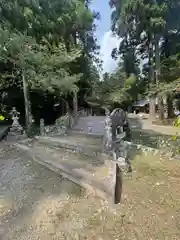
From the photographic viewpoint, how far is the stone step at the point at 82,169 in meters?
4.71

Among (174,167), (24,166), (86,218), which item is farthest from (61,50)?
(86,218)

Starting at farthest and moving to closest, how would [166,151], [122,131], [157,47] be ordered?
[157,47] < [122,131] < [166,151]

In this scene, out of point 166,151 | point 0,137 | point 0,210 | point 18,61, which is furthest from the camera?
point 0,137

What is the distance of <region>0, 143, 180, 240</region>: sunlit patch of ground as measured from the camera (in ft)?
11.9

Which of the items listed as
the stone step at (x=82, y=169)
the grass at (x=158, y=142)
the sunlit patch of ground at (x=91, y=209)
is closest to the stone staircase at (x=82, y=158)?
the stone step at (x=82, y=169)

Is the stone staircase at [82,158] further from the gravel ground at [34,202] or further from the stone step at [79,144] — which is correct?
the gravel ground at [34,202]

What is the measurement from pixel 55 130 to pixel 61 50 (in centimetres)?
377

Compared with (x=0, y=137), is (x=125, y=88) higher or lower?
higher

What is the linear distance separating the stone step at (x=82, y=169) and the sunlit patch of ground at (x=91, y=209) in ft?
0.60

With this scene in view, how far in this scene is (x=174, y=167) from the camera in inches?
Result: 222

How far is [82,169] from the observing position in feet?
19.1

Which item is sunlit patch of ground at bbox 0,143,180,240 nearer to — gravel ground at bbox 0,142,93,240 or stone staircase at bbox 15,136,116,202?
gravel ground at bbox 0,142,93,240

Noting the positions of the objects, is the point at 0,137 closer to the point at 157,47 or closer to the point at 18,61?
the point at 18,61

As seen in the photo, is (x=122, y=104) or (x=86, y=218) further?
(x=122, y=104)
